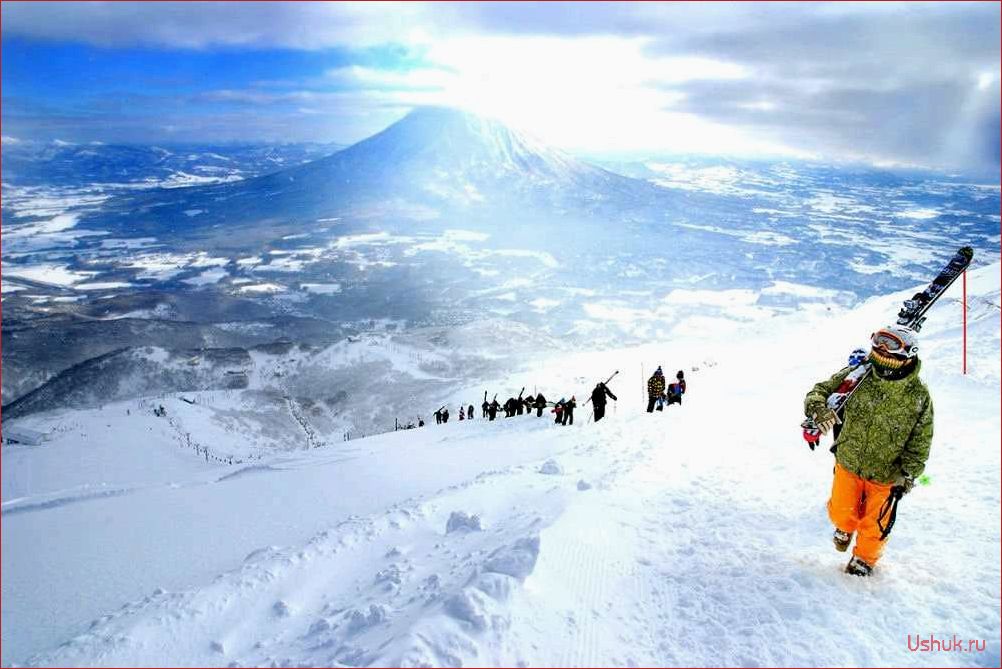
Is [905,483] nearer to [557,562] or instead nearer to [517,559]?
[557,562]

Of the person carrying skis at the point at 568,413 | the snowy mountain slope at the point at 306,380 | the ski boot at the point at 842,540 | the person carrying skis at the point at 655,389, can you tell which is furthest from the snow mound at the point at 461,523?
the snowy mountain slope at the point at 306,380

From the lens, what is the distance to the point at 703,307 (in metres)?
171

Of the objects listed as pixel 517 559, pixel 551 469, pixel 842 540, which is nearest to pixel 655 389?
pixel 551 469

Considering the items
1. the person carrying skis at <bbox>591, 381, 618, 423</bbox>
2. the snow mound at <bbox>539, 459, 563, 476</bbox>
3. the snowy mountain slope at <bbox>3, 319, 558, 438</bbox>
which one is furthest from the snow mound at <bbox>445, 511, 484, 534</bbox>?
the snowy mountain slope at <bbox>3, 319, 558, 438</bbox>

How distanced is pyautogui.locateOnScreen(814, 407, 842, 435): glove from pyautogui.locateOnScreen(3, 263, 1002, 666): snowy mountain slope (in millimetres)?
1302

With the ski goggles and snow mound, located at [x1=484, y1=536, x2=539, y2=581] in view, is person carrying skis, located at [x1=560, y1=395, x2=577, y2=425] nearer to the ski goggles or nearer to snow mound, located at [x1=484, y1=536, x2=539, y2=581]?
snow mound, located at [x1=484, y1=536, x2=539, y2=581]

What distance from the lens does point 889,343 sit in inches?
181

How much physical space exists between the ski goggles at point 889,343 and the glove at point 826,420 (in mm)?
686

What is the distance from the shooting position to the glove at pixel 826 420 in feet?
Result: 15.5

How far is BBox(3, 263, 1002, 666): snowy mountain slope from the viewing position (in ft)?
13.6

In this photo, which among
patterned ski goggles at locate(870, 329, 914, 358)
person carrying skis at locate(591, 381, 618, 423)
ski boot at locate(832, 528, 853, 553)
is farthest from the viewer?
person carrying skis at locate(591, 381, 618, 423)

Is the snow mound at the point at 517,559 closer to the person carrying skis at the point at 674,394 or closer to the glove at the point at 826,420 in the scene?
the glove at the point at 826,420

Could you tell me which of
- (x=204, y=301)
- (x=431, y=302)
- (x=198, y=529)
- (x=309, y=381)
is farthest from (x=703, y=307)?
(x=198, y=529)

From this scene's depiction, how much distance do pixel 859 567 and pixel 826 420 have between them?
1327 millimetres
